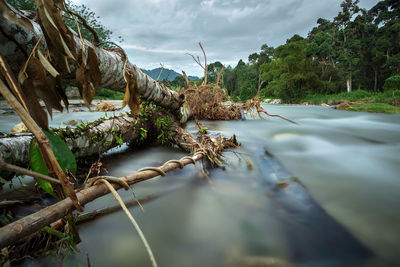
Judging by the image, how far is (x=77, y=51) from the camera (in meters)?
1.24

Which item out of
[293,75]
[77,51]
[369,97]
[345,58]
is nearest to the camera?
[77,51]

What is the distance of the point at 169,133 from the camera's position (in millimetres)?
2943

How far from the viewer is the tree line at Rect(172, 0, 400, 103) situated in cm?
2497

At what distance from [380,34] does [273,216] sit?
37452 millimetres

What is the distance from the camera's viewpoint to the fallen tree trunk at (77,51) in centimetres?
84

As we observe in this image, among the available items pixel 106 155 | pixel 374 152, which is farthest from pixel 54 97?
pixel 374 152

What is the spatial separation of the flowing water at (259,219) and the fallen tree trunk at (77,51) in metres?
0.96

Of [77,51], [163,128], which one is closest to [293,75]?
[163,128]

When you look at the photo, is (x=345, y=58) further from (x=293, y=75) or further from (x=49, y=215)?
(x=49, y=215)

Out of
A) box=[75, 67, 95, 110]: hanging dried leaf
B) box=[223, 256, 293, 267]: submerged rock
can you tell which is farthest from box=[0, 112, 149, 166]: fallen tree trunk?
box=[223, 256, 293, 267]: submerged rock

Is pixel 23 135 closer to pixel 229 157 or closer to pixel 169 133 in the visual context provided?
pixel 169 133

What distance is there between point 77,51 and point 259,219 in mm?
1664

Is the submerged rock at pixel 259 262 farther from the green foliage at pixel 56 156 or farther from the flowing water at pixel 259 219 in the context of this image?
the green foliage at pixel 56 156

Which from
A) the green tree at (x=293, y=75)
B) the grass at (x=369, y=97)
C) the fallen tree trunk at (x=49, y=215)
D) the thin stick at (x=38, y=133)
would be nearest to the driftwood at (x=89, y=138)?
the fallen tree trunk at (x=49, y=215)
